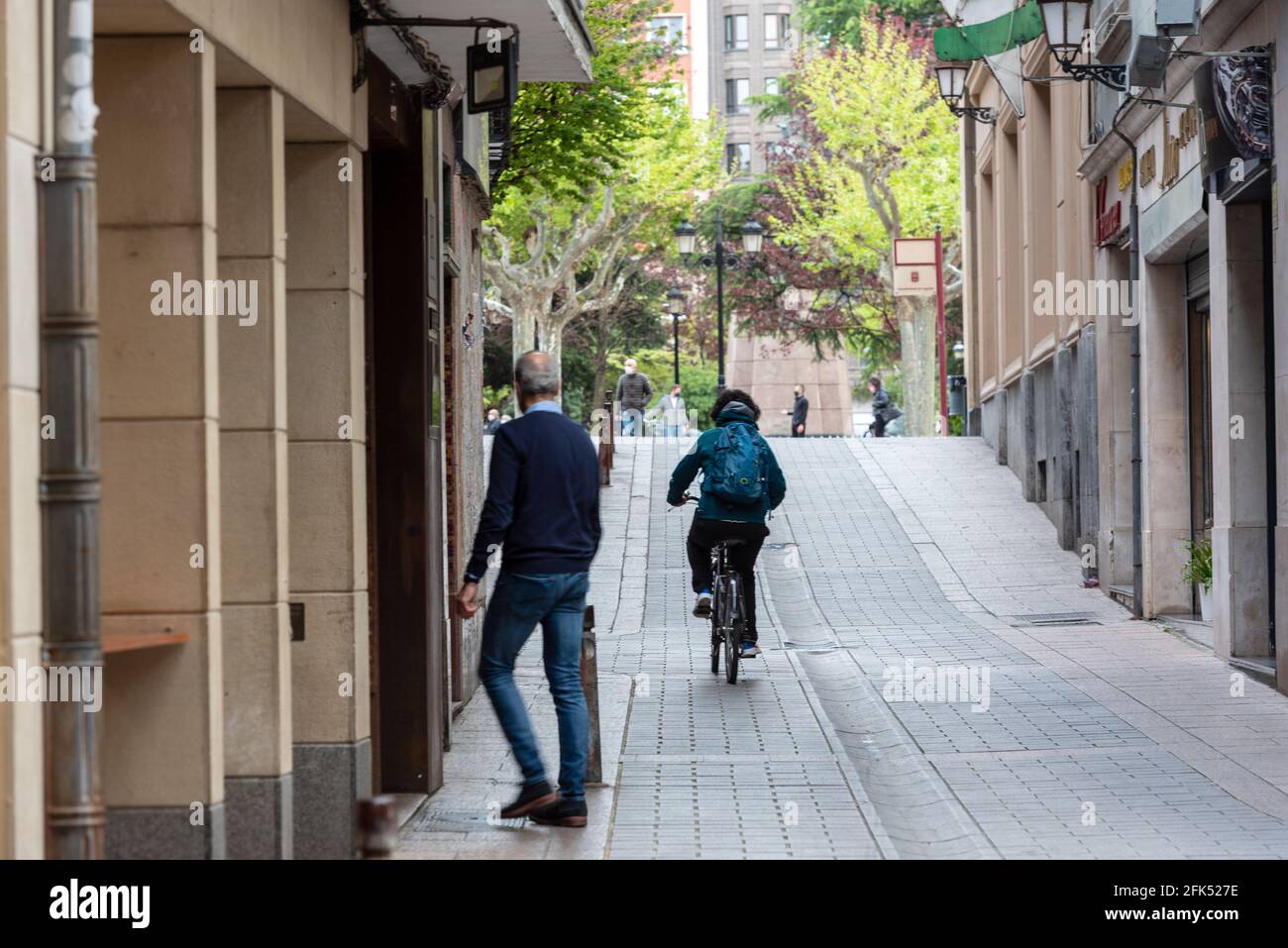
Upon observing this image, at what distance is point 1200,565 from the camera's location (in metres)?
16.4

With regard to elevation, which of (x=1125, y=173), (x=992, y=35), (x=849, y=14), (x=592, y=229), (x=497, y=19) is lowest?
(x=497, y=19)

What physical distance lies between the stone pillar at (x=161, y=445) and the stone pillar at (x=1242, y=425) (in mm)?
9584

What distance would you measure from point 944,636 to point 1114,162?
5631mm

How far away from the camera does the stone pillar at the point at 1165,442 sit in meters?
17.6

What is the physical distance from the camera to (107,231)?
621 centimetres

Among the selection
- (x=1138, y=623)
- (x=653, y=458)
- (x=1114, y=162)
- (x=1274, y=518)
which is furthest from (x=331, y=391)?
(x=653, y=458)

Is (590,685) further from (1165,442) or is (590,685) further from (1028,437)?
(1028,437)

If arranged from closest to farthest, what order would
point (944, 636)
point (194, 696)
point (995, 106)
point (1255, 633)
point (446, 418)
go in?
point (194, 696) < point (446, 418) < point (1255, 633) < point (944, 636) < point (995, 106)

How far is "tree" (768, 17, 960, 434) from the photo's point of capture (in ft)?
154

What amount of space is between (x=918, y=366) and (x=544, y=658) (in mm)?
36415

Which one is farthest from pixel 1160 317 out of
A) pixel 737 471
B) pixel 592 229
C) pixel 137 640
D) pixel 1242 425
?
pixel 592 229

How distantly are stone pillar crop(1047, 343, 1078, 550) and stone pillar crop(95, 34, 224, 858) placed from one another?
16.7 metres
